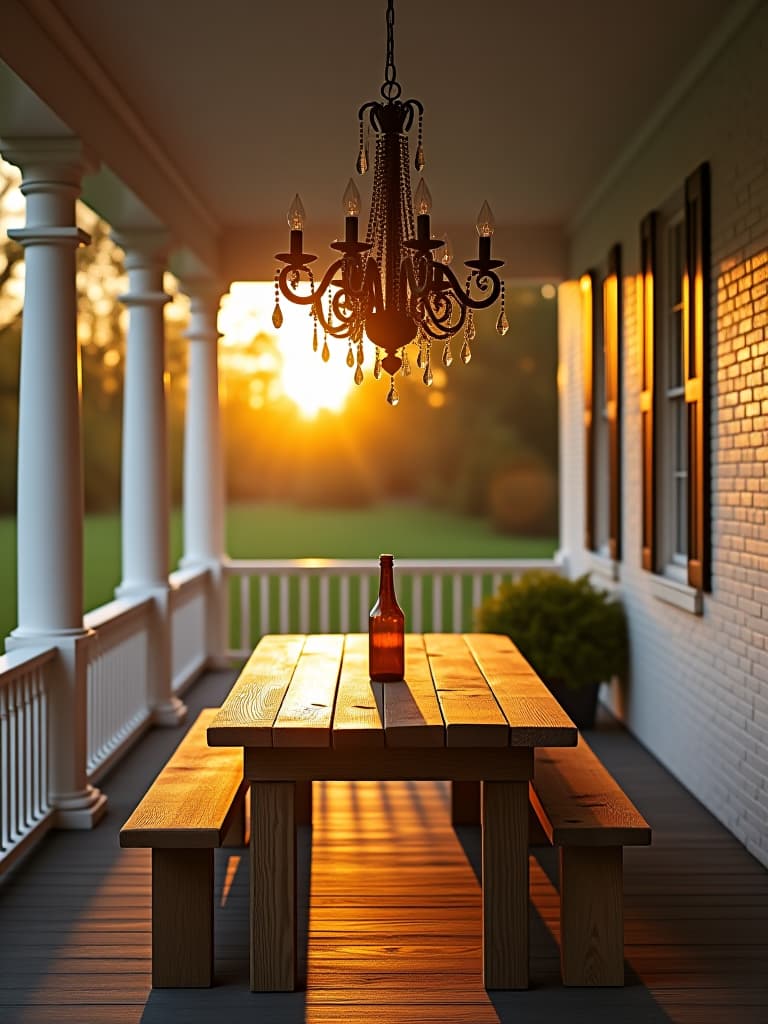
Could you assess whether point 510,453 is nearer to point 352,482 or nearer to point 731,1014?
point 352,482

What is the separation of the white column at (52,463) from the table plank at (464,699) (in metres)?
1.60

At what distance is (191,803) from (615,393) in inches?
176

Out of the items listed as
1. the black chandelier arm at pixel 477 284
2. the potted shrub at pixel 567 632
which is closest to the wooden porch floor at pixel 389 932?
the potted shrub at pixel 567 632

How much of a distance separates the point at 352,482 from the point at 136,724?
578 inches

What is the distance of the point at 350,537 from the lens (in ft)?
72.0

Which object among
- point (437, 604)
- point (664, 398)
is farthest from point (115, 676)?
point (437, 604)

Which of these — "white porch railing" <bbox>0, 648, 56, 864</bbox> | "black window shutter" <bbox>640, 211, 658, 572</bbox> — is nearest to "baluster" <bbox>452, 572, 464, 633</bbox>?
"black window shutter" <bbox>640, 211, 658, 572</bbox>

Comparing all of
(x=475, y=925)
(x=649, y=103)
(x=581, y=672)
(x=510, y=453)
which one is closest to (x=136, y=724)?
(x=581, y=672)

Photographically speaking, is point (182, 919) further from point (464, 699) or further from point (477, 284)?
point (477, 284)

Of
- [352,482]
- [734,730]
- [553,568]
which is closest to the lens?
[734,730]

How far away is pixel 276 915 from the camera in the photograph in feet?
11.3

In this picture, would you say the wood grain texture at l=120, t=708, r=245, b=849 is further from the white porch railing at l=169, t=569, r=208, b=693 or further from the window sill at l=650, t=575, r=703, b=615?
the white porch railing at l=169, t=569, r=208, b=693

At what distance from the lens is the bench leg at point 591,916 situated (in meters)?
3.49

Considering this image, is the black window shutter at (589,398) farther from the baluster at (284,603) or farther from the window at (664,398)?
the baluster at (284,603)
